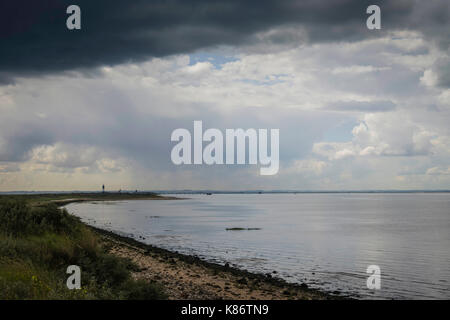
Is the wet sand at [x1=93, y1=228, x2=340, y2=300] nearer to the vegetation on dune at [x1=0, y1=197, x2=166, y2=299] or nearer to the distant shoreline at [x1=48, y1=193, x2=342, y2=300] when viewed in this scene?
the distant shoreline at [x1=48, y1=193, x2=342, y2=300]

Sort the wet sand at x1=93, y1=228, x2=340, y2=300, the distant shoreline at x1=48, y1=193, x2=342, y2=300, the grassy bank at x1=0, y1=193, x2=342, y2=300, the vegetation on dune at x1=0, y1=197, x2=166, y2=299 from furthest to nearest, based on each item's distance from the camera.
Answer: the distant shoreline at x1=48, y1=193, x2=342, y2=300
the wet sand at x1=93, y1=228, x2=340, y2=300
the grassy bank at x1=0, y1=193, x2=342, y2=300
the vegetation on dune at x1=0, y1=197, x2=166, y2=299

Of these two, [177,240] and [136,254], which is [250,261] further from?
[177,240]

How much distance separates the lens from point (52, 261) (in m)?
17.0

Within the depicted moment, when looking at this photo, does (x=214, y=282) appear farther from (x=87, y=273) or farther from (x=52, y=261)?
(x=52, y=261)

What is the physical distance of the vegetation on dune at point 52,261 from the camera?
1288 centimetres

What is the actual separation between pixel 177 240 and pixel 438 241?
32277 millimetres

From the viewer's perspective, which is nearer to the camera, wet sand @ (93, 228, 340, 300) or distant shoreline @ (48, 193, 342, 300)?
wet sand @ (93, 228, 340, 300)

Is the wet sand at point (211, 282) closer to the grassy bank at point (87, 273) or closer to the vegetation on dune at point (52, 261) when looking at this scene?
the grassy bank at point (87, 273)

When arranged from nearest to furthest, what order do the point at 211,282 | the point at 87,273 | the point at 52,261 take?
the point at 87,273
the point at 52,261
the point at 211,282

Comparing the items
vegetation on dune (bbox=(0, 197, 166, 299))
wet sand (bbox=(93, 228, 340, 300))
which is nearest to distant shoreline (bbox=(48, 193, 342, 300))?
wet sand (bbox=(93, 228, 340, 300))

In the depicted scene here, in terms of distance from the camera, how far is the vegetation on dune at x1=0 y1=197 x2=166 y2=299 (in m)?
12.9

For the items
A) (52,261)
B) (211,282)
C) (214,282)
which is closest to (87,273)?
(52,261)
